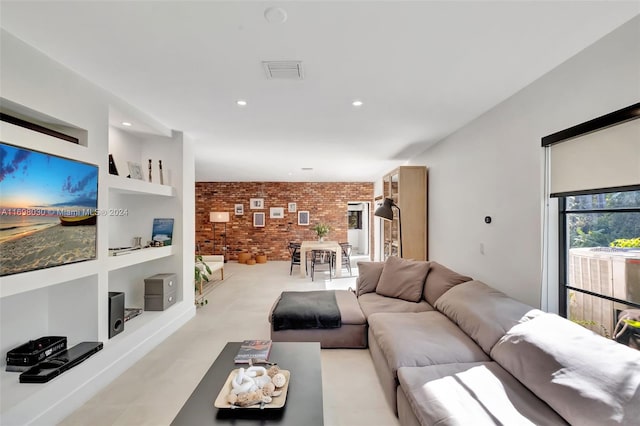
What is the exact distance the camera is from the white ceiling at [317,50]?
1532mm

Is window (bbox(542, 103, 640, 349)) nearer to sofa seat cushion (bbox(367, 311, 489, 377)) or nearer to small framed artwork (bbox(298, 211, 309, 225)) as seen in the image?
sofa seat cushion (bbox(367, 311, 489, 377))

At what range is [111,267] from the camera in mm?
2637

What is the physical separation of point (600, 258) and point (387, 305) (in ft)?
6.17

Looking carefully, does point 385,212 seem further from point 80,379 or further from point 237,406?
point 80,379

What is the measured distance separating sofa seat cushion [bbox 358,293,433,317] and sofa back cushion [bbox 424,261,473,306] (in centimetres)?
12

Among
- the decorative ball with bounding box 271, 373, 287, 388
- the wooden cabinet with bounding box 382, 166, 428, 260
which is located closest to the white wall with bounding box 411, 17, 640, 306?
the wooden cabinet with bounding box 382, 166, 428, 260

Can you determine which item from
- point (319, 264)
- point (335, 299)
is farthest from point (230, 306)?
point (319, 264)

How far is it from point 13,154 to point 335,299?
10.1 feet

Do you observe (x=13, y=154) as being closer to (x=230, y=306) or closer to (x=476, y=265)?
(x=230, y=306)

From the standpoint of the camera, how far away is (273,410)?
1.50m

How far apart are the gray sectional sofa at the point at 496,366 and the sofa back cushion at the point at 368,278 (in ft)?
3.07

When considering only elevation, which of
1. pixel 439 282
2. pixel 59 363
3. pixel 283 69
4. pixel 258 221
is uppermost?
pixel 283 69

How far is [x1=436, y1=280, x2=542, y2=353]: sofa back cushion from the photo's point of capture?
197 centimetres

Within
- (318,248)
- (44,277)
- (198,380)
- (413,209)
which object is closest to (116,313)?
(44,277)
